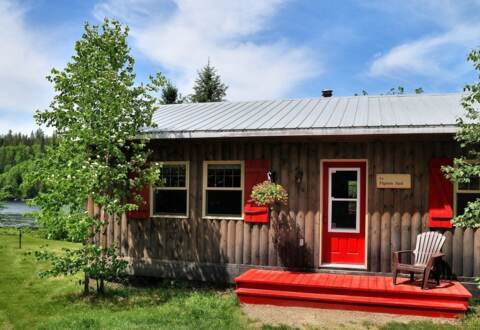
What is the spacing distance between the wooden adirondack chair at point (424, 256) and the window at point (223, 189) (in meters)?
2.71

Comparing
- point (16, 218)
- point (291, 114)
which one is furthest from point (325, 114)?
point (16, 218)

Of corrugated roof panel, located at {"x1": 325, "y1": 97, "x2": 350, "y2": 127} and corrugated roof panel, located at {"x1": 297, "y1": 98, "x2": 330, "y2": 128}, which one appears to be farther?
corrugated roof panel, located at {"x1": 297, "y1": 98, "x2": 330, "y2": 128}

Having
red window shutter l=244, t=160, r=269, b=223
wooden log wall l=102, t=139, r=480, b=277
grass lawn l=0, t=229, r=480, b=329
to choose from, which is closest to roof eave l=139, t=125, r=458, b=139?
wooden log wall l=102, t=139, r=480, b=277

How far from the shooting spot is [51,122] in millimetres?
6672

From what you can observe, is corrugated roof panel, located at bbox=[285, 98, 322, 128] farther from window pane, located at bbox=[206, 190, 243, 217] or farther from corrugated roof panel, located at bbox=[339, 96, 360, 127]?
window pane, located at bbox=[206, 190, 243, 217]

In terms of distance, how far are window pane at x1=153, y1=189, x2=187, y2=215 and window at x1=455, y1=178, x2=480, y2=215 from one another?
179 inches

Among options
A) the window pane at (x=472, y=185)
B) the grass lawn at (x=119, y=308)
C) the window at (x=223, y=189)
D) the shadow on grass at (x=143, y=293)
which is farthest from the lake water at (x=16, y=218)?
the window pane at (x=472, y=185)

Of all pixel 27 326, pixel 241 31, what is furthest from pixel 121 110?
pixel 241 31

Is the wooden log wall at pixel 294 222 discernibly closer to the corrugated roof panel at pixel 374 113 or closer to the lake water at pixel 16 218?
the corrugated roof panel at pixel 374 113

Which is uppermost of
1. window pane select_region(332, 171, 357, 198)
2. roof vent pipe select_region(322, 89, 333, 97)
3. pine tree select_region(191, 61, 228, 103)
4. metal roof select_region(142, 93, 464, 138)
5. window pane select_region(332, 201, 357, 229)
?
pine tree select_region(191, 61, 228, 103)

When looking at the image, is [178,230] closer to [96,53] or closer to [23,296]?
[23,296]

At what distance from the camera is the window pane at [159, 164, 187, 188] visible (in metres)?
7.87

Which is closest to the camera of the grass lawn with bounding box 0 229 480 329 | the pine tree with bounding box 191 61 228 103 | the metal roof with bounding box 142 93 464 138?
the grass lawn with bounding box 0 229 480 329

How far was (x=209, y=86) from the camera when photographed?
26203 mm
